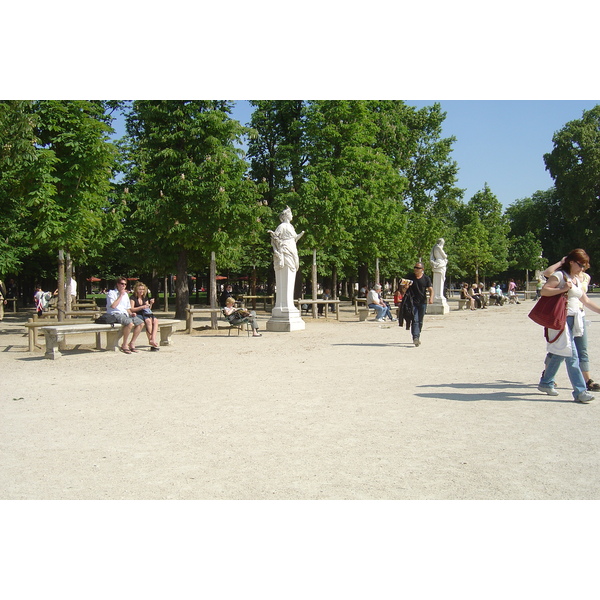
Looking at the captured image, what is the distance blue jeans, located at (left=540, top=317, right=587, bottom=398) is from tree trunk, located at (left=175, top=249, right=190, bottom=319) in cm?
1781

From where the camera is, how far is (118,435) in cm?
579

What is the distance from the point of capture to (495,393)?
7602 millimetres

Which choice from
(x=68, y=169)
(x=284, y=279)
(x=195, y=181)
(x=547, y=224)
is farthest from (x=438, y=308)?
(x=547, y=224)

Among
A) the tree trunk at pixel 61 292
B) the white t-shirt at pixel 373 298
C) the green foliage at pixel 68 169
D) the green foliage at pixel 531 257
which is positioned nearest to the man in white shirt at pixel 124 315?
the tree trunk at pixel 61 292

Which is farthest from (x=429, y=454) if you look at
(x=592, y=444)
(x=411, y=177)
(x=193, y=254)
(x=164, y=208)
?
(x=411, y=177)

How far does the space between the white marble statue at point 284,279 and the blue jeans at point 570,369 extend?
10846 millimetres

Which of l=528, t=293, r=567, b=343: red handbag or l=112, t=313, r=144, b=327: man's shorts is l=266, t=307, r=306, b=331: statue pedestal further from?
l=528, t=293, r=567, b=343: red handbag

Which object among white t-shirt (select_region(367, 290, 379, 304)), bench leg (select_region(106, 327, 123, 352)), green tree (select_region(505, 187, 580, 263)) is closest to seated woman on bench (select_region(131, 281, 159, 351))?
bench leg (select_region(106, 327, 123, 352))

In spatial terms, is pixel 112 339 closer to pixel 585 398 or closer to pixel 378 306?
pixel 585 398

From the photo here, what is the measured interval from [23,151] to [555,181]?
53.2 metres

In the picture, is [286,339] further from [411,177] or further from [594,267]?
[594,267]

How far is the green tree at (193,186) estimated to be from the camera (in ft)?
67.6

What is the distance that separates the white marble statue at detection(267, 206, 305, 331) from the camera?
1794 cm

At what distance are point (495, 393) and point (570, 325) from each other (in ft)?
3.90
